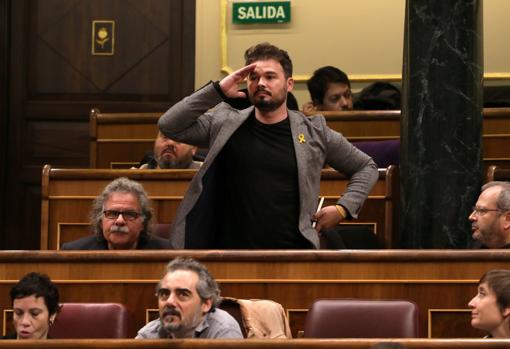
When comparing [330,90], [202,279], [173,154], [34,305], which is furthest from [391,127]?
[34,305]

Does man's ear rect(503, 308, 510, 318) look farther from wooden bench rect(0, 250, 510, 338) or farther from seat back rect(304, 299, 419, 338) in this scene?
wooden bench rect(0, 250, 510, 338)

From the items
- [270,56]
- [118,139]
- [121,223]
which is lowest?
[121,223]

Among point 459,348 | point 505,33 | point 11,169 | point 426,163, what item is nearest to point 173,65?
point 11,169

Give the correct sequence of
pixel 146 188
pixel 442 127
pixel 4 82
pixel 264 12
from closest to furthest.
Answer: pixel 442 127
pixel 146 188
pixel 4 82
pixel 264 12

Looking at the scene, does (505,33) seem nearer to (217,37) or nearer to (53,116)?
(217,37)

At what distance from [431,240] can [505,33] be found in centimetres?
317

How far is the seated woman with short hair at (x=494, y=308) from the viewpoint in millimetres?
3473

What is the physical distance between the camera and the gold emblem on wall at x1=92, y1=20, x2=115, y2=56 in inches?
292

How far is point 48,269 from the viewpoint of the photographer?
3.99 metres

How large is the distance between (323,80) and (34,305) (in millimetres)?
2881

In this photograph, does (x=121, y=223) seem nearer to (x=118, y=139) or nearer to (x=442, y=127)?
(x=442, y=127)

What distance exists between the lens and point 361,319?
144 inches

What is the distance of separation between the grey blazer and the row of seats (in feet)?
1.47

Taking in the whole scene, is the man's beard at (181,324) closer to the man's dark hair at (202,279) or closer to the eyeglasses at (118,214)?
the man's dark hair at (202,279)
